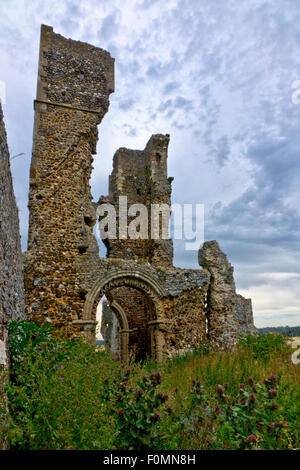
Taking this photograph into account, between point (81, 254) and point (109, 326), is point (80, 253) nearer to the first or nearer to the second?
point (81, 254)

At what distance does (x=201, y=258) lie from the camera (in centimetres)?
1373

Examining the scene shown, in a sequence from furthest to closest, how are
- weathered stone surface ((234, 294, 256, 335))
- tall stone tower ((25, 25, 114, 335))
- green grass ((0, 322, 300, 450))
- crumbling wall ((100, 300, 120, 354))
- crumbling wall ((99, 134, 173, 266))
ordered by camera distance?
crumbling wall ((100, 300, 120, 354)), weathered stone surface ((234, 294, 256, 335)), crumbling wall ((99, 134, 173, 266)), tall stone tower ((25, 25, 114, 335)), green grass ((0, 322, 300, 450))

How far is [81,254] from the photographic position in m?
11.9

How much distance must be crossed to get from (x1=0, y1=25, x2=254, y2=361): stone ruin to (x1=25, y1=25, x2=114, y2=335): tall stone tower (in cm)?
3

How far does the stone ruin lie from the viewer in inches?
447

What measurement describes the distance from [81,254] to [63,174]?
9.36 feet

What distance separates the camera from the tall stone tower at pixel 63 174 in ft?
37.1

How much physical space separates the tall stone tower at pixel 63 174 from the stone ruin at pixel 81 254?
0.03 metres

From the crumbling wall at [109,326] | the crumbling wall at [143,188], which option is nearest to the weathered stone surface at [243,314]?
the crumbling wall at [143,188]

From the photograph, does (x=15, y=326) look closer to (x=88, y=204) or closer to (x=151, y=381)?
(x=151, y=381)

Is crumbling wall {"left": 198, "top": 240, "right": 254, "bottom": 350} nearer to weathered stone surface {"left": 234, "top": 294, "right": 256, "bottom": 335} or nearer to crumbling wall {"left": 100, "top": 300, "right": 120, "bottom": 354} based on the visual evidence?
weathered stone surface {"left": 234, "top": 294, "right": 256, "bottom": 335}

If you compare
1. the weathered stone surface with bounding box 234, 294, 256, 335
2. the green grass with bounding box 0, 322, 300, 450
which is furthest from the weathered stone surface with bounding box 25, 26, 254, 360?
the green grass with bounding box 0, 322, 300, 450

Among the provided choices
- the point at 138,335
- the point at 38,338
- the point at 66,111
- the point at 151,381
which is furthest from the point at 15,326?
the point at 138,335
